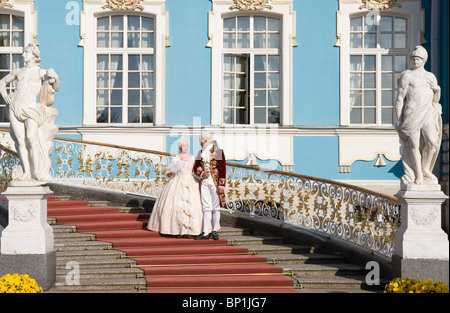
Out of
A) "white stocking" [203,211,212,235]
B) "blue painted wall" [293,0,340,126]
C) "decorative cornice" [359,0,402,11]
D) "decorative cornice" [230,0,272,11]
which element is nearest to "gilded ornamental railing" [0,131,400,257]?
"white stocking" [203,211,212,235]

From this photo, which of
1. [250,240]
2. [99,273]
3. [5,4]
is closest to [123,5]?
[5,4]

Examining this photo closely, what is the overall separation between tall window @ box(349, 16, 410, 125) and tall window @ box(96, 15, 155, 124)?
14.6 feet

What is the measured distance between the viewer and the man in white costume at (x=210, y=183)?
9.04 meters

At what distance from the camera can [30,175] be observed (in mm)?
7449

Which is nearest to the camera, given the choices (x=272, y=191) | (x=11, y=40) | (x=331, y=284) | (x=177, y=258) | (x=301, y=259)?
(x=331, y=284)

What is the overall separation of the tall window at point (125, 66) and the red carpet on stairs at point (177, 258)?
11.6 feet

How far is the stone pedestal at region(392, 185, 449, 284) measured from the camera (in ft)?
24.3

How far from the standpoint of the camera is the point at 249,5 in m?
13.0

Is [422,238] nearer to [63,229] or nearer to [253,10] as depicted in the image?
[63,229]

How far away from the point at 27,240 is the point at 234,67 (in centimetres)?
727

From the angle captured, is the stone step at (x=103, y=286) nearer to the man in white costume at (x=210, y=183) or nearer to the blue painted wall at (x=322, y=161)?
the man in white costume at (x=210, y=183)

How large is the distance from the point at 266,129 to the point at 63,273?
6433 millimetres

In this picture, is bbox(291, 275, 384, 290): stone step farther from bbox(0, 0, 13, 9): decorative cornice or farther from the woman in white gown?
bbox(0, 0, 13, 9): decorative cornice

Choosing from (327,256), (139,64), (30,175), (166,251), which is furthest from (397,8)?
(30,175)
